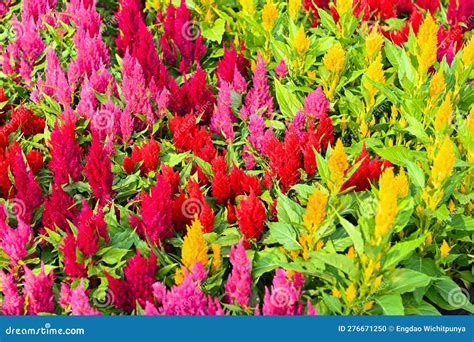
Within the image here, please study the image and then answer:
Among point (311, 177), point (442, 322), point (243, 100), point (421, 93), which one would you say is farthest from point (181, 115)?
point (442, 322)

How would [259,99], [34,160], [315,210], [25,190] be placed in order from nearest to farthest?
[315,210], [25,190], [34,160], [259,99]

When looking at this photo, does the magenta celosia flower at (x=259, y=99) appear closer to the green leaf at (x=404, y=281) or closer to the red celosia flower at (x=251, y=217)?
the red celosia flower at (x=251, y=217)

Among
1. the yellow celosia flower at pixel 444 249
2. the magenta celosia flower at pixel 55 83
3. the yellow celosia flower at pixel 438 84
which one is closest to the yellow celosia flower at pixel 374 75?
the yellow celosia flower at pixel 438 84

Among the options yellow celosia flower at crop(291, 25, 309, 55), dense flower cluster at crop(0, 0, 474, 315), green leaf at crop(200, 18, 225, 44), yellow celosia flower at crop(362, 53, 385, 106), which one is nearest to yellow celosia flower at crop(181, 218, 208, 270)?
dense flower cluster at crop(0, 0, 474, 315)

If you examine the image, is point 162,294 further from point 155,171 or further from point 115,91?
point 115,91

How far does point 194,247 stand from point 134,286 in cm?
29

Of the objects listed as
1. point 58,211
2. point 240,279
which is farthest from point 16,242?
point 240,279

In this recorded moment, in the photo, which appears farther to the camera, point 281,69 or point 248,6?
point 248,6

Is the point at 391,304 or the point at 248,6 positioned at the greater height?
the point at 248,6

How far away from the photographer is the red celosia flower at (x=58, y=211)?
338 cm

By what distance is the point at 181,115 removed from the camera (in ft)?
14.5

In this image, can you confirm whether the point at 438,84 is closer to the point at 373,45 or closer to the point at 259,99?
the point at 373,45

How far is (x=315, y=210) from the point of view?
3.04 meters

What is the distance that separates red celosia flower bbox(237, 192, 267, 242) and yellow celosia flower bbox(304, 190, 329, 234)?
0.86ft
